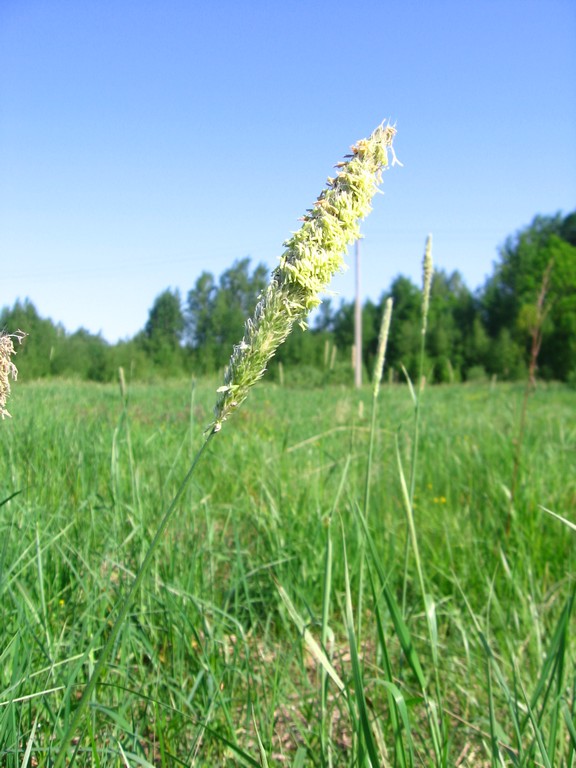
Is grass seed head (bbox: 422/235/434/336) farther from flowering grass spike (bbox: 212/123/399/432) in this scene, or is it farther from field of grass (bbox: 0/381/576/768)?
flowering grass spike (bbox: 212/123/399/432)

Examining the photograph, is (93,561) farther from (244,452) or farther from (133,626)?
(244,452)

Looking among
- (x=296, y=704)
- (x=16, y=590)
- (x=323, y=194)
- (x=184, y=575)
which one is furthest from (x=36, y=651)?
(x=323, y=194)

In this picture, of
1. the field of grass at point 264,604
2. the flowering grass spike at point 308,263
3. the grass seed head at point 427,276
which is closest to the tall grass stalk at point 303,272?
the flowering grass spike at point 308,263

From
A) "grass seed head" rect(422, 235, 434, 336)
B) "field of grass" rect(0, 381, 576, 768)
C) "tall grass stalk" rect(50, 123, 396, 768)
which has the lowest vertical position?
"field of grass" rect(0, 381, 576, 768)

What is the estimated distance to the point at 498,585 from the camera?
2676mm

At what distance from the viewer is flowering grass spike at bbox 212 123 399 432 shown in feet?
2.35

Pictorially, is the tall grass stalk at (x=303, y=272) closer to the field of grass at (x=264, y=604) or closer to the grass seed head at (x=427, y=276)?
the field of grass at (x=264, y=604)

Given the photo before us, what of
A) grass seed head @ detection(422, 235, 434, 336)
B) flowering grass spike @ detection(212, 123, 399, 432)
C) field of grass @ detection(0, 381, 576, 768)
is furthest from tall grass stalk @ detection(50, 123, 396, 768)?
grass seed head @ detection(422, 235, 434, 336)

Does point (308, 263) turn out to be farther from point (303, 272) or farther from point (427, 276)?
point (427, 276)

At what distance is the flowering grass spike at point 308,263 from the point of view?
72cm

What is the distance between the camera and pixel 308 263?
73 centimetres

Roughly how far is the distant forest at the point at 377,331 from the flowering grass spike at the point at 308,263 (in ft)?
0.20

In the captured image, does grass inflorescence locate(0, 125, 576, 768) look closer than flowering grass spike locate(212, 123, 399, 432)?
No

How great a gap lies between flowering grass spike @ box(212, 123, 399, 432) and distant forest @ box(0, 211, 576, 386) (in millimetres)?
59
